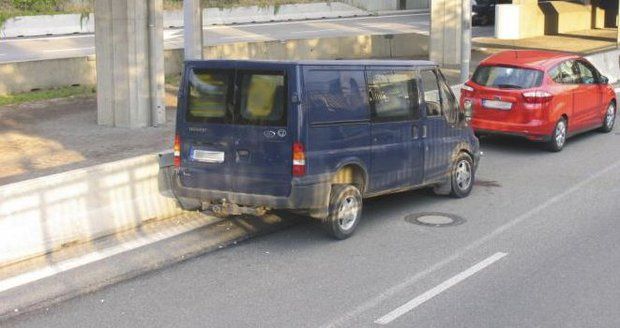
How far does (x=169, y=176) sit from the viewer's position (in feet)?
32.6

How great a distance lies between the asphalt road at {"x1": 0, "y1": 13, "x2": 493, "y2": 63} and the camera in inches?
1174

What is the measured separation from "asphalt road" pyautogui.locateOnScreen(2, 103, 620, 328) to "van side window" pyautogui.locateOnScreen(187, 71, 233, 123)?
4.74 feet

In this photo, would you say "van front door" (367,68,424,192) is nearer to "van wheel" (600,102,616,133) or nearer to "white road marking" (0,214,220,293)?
"white road marking" (0,214,220,293)

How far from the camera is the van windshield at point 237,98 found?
846cm

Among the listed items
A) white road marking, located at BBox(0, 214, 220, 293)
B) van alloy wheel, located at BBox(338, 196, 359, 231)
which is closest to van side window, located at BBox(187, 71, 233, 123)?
white road marking, located at BBox(0, 214, 220, 293)

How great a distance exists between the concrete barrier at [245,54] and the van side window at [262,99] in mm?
12597

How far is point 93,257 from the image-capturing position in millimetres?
8266

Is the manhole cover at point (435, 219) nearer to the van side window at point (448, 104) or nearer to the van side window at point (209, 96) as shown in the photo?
the van side window at point (448, 104)

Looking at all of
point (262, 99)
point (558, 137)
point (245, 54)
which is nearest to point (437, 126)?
point (262, 99)

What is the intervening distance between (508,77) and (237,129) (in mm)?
7119

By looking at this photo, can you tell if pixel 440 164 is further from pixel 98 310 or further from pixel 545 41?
pixel 545 41

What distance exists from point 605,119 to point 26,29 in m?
29.3

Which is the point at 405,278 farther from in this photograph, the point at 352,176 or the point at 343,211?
the point at 352,176

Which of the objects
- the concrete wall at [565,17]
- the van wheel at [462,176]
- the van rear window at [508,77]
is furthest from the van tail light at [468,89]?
the concrete wall at [565,17]
